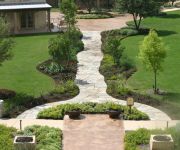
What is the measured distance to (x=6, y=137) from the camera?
23.6 metres

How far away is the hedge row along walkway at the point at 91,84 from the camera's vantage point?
28.0 metres

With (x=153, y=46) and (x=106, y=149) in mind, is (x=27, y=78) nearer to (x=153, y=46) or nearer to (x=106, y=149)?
(x=153, y=46)

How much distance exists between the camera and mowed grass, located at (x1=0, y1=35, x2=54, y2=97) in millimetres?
32625

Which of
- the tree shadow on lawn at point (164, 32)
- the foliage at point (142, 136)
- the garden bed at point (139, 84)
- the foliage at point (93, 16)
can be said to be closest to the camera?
the foliage at point (142, 136)

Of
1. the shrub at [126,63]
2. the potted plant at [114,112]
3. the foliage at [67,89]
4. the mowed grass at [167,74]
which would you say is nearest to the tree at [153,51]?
the mowed grass at [167,74]

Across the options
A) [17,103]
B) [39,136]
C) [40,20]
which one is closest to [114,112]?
[39,136]

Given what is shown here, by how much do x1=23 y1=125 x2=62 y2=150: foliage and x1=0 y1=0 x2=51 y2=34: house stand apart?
97.0 feet

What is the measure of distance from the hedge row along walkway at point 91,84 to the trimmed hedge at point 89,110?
63 cm

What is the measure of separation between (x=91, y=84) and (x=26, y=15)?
23.1m

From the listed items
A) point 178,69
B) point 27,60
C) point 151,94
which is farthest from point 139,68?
point 27,60

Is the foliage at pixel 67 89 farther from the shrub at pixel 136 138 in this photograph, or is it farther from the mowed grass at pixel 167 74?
the shrub at pixel 136 138

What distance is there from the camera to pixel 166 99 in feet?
98.4

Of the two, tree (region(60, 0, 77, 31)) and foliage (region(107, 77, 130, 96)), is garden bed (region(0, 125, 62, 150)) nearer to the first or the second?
foliage (region(107, 77, 130, 96))

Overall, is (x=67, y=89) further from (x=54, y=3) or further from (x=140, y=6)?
(x=54, y=3)
